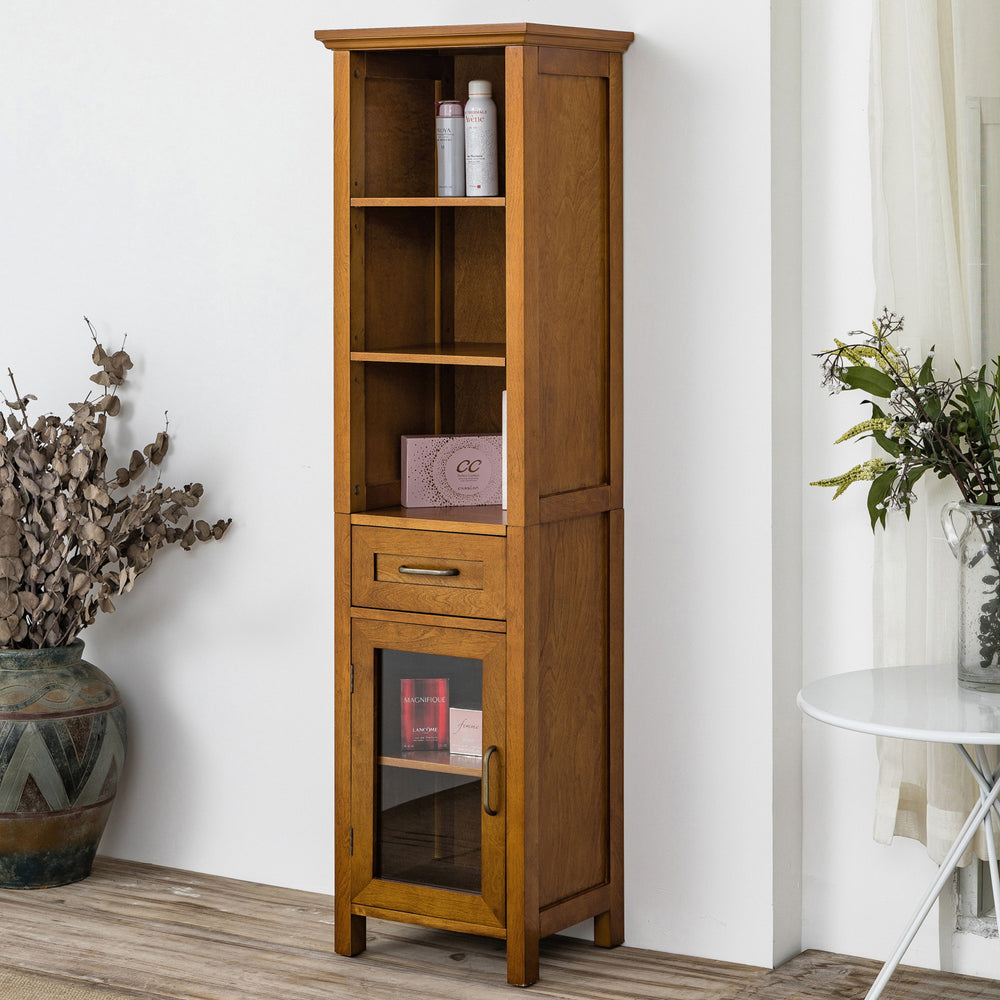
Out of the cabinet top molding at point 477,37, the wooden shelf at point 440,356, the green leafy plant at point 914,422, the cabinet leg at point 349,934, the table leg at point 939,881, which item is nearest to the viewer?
the table leg at point 939,881

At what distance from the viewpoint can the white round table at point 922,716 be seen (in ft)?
8.27

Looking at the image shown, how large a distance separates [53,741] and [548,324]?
156cm

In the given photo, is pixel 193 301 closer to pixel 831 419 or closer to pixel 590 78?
pixel 590 78

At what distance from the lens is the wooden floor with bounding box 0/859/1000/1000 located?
3.15 m

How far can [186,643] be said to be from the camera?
394 cm

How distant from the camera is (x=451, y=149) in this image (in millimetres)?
3199

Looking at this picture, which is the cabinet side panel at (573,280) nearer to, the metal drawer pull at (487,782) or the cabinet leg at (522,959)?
the metal drawer pull at (487,782)

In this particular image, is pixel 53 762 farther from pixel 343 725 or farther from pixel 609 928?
pixel 609 928

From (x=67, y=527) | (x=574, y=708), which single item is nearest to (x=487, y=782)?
(x=574, y=708)

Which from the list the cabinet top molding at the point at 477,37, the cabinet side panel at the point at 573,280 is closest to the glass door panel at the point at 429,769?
the cabinet side panel at the point at 573,280

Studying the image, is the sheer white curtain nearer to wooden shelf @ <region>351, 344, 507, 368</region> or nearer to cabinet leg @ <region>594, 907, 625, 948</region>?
cabinet leg @ <region>594, 907, 625, 948</region>

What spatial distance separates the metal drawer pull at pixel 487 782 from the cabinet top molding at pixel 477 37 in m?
1.39

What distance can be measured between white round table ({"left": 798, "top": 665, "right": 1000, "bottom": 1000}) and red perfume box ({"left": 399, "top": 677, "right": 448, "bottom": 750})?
0.80 m

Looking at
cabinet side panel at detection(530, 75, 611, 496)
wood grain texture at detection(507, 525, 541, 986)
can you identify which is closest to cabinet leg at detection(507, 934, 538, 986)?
wood grain texture at detection(507, 525, 541, 986)
